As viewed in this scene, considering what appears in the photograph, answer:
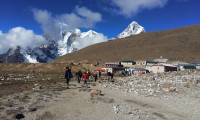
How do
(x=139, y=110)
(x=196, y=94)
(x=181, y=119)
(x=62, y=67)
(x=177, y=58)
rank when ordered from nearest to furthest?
(x=181, y=119)
(x=139, y=110)
(x=196, y=94)
(x=62, y=67)
(x=177, y=58)

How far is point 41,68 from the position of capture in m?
125

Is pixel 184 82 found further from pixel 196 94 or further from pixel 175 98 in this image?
pixel 175 98

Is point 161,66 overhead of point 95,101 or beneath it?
overhead

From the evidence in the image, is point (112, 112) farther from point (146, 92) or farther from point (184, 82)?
point (184, 82)

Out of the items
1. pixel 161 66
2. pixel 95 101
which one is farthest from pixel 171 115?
pixel 161 66

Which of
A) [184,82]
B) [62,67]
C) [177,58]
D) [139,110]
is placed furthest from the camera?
[177,58]

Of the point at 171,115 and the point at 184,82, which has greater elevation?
the point at 184,82

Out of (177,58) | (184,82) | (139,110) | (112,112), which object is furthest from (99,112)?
(177,58)

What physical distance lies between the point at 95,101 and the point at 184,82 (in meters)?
19.0

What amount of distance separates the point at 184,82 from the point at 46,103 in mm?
21943

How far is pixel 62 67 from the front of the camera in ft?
396

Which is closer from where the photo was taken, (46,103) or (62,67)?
(46,103)

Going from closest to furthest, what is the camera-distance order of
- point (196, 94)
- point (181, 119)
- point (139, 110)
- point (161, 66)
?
point (181, 119), point (139, 110), point (196, 94), point (161, 66)

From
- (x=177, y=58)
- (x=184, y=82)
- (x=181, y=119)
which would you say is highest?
(x=177, y=58)
